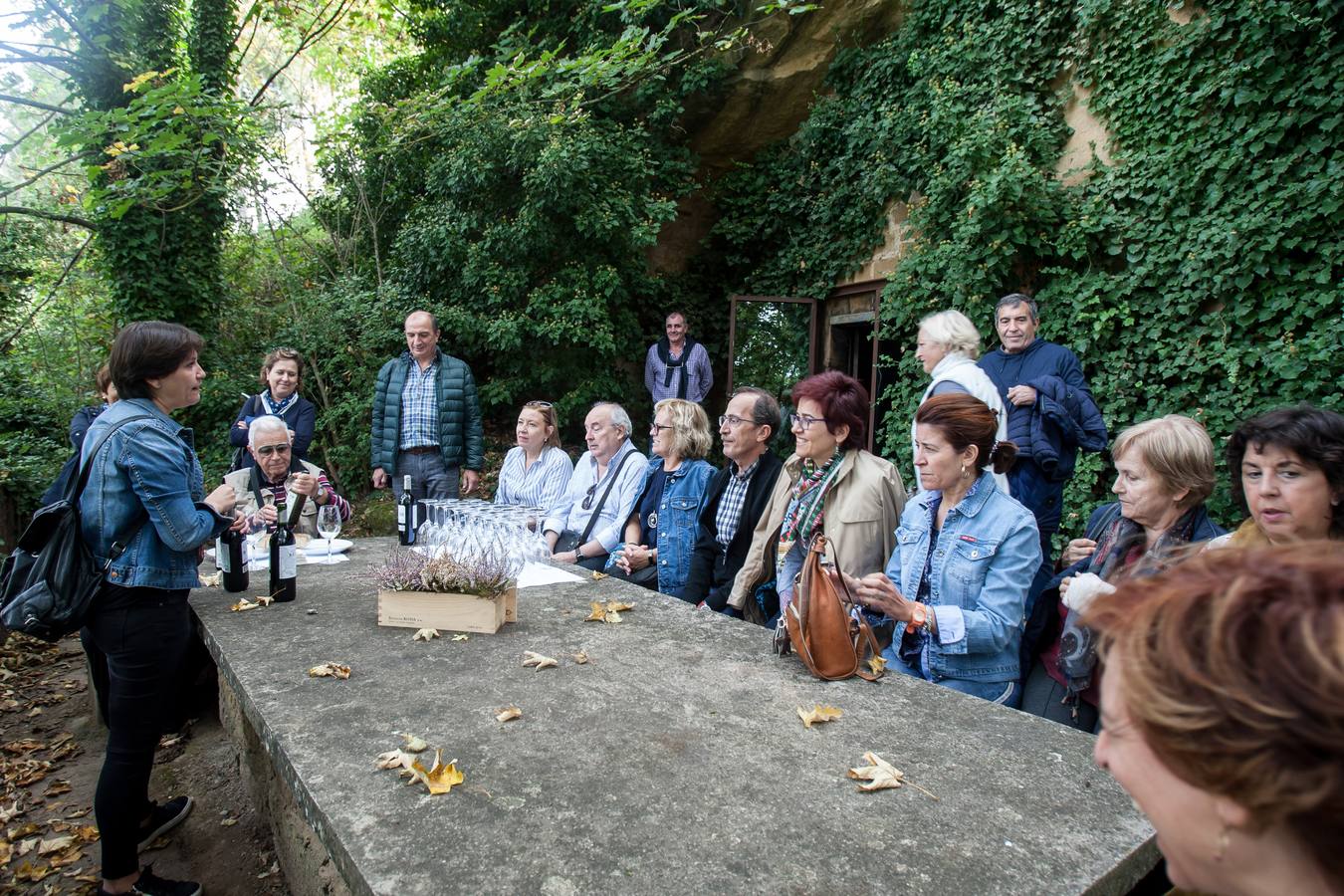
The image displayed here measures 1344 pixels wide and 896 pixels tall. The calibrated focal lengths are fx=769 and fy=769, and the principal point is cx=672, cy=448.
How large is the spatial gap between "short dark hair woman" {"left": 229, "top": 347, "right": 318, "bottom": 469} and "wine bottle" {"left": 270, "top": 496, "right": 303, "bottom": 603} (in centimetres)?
284

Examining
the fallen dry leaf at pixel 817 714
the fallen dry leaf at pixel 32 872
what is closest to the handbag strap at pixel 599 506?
the fallen dry leaf at pixel 32 872

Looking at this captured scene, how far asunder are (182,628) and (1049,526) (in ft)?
14.4

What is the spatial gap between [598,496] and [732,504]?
1.09m

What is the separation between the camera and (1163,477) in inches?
101

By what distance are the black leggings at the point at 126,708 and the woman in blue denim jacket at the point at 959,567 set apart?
224 cm

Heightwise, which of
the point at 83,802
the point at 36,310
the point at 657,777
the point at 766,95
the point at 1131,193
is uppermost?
the point at 766,95

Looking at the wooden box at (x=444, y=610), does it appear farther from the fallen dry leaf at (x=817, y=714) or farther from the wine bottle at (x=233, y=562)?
the fallen dry leaf at (x=817, y=714)

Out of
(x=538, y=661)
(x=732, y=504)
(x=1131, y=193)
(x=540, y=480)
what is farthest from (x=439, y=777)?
(x=1131, y=193)

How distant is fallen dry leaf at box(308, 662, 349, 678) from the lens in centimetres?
210

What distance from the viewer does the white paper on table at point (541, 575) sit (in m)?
3.24

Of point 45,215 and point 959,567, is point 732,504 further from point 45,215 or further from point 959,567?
point 45,215

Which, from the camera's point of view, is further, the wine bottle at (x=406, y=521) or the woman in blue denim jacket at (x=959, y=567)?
the wine bottle at (x=406, y=521)

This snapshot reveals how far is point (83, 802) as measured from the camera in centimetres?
344

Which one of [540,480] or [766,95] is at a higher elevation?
[766,95]
